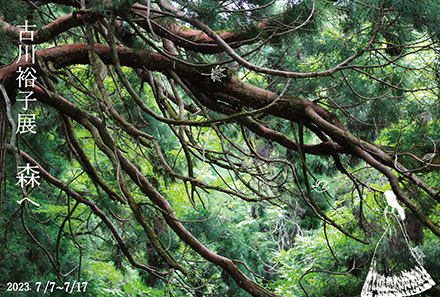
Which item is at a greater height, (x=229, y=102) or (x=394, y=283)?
(x=229, y=102)

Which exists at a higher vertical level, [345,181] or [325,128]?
[345,181]

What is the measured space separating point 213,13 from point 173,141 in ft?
14.7

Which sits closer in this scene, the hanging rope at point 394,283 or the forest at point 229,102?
the hanging rope at point 394,283

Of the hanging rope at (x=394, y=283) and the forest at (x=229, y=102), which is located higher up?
the forest at (x=229, y=102)

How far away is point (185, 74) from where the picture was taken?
106 inches

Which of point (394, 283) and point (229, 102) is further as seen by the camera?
point (229, 102)

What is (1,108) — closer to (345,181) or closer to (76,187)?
(76,187)

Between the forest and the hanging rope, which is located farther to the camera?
the forest

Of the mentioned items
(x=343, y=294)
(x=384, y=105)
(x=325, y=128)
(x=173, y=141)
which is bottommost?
(x=343, y=294)

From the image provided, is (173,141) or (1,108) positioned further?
(173,141)

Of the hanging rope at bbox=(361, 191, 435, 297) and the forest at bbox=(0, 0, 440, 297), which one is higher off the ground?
the forest at bbox=(0, 0, 440, 297)

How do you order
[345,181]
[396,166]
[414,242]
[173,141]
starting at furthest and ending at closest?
1. [345,181]
2. [173,141]
3. [414,242]
4. [396,166]

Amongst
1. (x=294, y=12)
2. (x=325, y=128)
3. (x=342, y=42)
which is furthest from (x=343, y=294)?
(x=294, y=12)

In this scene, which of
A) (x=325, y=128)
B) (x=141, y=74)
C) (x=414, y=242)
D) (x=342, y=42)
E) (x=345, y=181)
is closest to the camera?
(x=325, y=128)
